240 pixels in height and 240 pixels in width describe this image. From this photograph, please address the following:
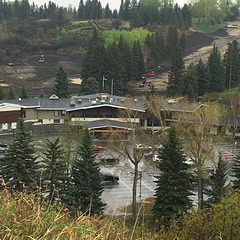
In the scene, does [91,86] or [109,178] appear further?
[91,86]

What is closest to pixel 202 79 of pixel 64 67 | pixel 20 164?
pixel 64 67

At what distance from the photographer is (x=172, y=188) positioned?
29.5 m

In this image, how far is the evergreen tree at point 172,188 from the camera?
29094 mm

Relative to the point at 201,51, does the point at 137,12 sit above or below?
above

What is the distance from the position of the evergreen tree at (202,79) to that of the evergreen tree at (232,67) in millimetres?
6286

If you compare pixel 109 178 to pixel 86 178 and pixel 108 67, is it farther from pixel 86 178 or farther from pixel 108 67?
pixel 108 67

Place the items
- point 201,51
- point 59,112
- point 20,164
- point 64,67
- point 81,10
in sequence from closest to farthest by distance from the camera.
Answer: point 20,164
point 59,112
point 64,67
point 201,51
point 81,10

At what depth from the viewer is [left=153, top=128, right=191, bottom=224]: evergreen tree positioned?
2909 centimetres

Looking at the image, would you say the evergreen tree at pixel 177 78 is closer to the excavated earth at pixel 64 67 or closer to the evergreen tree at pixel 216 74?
the evergreen tree at pixel 216 74

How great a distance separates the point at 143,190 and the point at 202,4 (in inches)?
5486


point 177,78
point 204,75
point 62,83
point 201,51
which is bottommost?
point 62,83

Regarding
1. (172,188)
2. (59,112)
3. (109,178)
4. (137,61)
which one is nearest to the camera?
(172,188)

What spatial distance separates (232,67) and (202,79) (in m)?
8.53

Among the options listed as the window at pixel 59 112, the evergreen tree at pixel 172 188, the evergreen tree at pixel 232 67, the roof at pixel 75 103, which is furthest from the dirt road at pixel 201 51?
the evergreen tree at pixel 172 188
